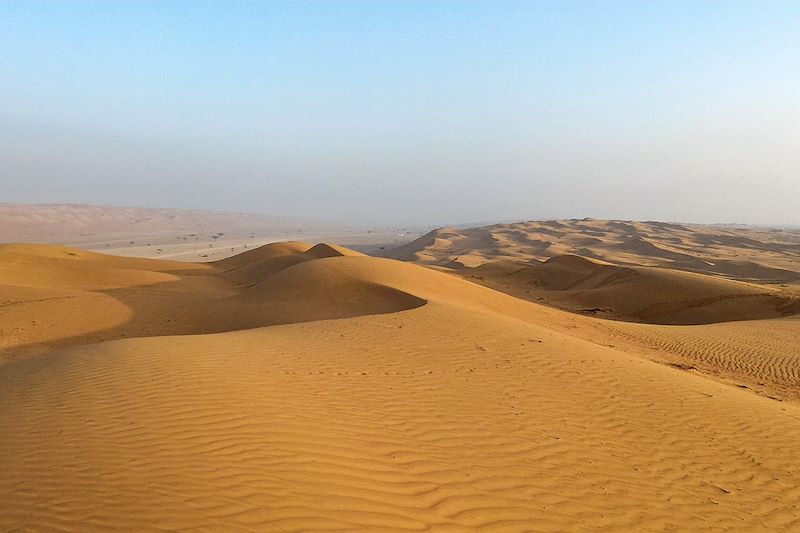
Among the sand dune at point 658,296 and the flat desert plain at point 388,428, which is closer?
the flat desert plain at point 388,428

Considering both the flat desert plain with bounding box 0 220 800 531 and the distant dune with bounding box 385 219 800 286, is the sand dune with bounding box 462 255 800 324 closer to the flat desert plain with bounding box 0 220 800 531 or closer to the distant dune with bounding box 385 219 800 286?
the flat desert plain with bounding box 0 220 800 531

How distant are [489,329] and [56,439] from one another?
886cm

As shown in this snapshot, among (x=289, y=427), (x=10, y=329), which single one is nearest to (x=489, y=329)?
(x=289, y=427)

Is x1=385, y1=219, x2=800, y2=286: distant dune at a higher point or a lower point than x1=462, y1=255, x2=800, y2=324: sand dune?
higher

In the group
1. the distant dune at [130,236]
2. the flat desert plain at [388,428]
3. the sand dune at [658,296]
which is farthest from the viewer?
the distant dune at [130,236]

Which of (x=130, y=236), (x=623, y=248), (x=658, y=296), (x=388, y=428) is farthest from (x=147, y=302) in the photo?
(x=130, y=236)

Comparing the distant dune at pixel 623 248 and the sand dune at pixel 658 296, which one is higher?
the distant dune at pixel 623 248

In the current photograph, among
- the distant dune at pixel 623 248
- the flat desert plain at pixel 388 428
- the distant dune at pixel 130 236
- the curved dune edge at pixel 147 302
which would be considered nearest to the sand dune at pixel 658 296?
the flat desert plain at pixel 388 428

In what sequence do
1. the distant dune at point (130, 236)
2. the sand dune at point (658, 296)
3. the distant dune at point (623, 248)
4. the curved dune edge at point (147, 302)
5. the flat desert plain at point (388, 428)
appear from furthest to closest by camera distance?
the distant dune at point (130, 236) → the distant dune at point (623, 248) → the sand dune at point (658, 296) → the curved dune edge at point (147, 302) → the flat desert plain at point (388, 428)

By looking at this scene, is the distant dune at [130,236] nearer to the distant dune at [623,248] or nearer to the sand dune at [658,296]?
the distant dune at [623,248]

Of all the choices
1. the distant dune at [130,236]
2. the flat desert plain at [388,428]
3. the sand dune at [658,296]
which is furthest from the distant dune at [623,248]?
the flat desert plain at [388,428]

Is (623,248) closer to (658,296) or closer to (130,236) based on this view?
(658,296)

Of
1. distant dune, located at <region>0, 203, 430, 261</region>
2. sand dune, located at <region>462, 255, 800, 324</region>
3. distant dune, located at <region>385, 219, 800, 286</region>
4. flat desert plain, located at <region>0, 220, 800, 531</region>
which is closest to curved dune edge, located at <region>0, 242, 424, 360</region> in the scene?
flat desert plain, located at <region>0, 220, 800, 531</region>

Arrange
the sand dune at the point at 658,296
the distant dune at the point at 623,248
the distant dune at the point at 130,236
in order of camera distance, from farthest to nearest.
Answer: the distant dune at the point at 130,236, the distant dune at the point at 623,248, the sand dune at the point at 658,296
